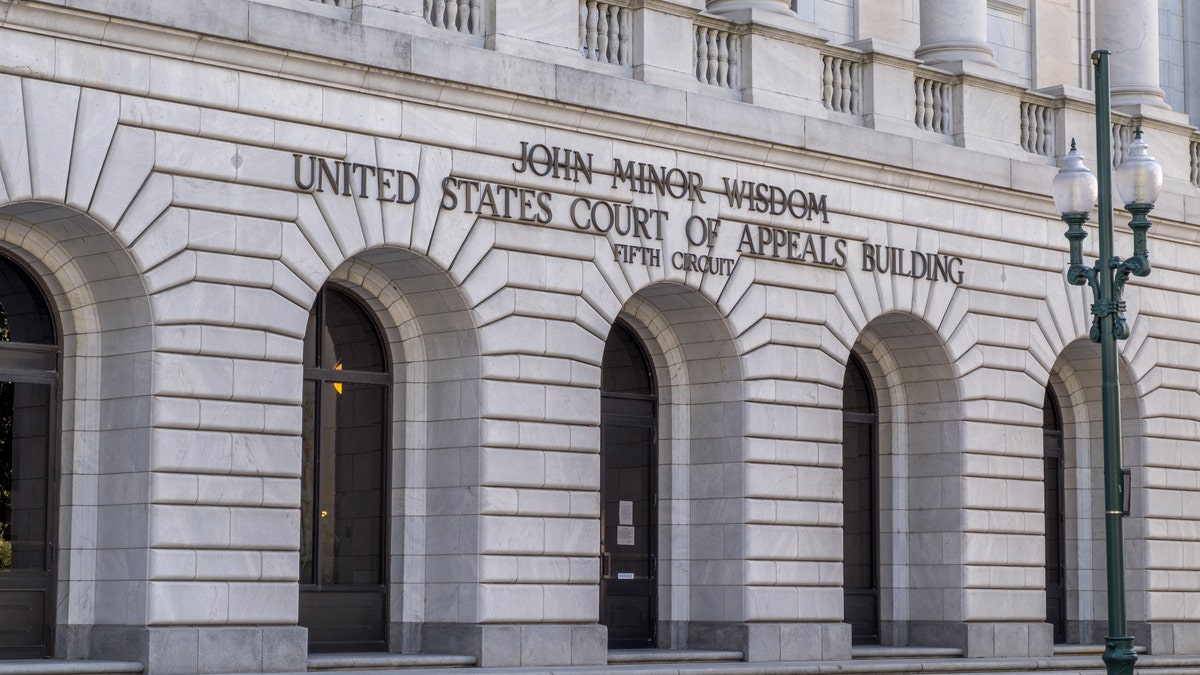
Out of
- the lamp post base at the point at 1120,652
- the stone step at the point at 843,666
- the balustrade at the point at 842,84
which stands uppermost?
the balustrade at the point at 842,84

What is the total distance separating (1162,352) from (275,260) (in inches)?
614

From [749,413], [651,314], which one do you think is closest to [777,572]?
[749,413]

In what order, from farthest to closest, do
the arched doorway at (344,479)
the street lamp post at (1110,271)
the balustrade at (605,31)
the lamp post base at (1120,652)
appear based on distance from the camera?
the balustrade at (605,31) < the arched doorway at (344,479) < the street lamp post at (1110,271) < the lamp post base at (1120,652)

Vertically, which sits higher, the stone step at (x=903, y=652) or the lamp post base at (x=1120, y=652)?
the lamp post base at (x=1120, y=652)

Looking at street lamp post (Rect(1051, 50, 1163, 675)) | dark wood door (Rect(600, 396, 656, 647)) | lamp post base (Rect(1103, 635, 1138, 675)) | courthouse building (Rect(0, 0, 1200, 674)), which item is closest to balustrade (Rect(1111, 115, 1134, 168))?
courthouse building (Rect(0, 0, 1200, 674))

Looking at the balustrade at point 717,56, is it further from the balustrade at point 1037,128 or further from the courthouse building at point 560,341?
the balustrade at point 1037,128

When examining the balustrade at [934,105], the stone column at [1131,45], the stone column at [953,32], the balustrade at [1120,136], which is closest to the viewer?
the balustrade at [934,105]

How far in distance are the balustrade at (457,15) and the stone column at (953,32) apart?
332 inches

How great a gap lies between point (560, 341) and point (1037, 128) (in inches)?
397

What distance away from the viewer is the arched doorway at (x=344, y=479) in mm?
21719

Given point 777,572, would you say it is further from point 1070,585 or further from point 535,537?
point 1070,585

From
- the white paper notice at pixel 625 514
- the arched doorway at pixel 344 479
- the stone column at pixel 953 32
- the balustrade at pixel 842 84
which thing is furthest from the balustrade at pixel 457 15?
the stone column at pixel 953 32

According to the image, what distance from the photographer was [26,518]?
1961 centimetres

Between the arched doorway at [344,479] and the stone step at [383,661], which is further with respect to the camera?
the arched doorway at [344,479]
